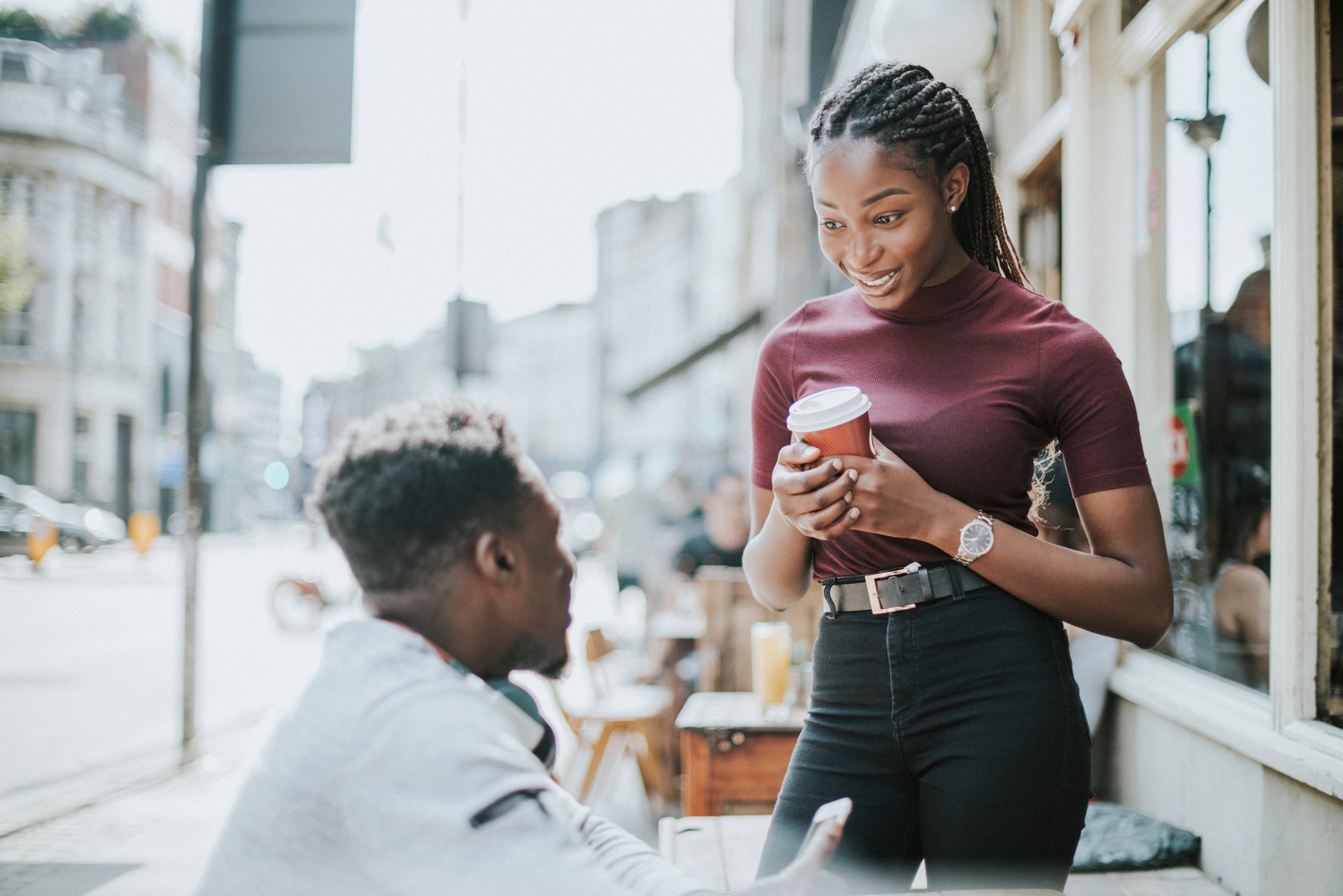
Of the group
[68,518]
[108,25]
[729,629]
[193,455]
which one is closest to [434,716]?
[729,629]

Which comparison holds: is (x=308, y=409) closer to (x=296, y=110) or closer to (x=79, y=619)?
(x=79, y=619)

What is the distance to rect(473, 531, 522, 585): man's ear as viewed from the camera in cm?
109

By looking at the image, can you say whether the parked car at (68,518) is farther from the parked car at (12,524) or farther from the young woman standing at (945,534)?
the young woman standing at (945,534)

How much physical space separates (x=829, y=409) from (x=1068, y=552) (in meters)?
0.38

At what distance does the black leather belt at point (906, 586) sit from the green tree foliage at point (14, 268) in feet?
20.1

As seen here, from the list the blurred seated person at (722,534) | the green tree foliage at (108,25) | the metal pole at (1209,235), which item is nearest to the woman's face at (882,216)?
the metal pole at (1209,235)

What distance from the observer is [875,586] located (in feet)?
4.46

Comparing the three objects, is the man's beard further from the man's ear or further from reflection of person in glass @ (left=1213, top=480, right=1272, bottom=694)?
reflection of person in glass @ (left=1213, top=480, right=1272, bottom=694)

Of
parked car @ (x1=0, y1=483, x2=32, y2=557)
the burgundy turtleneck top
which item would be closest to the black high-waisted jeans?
the burgundy turtleneck top

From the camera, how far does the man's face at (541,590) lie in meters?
1.14

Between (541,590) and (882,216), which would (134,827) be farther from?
(882,216)

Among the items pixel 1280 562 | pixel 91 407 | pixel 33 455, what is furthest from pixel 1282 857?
pixel 91 407

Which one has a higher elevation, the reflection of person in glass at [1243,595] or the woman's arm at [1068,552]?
the woman's arm at [1068,552]

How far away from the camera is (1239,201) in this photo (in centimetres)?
317
